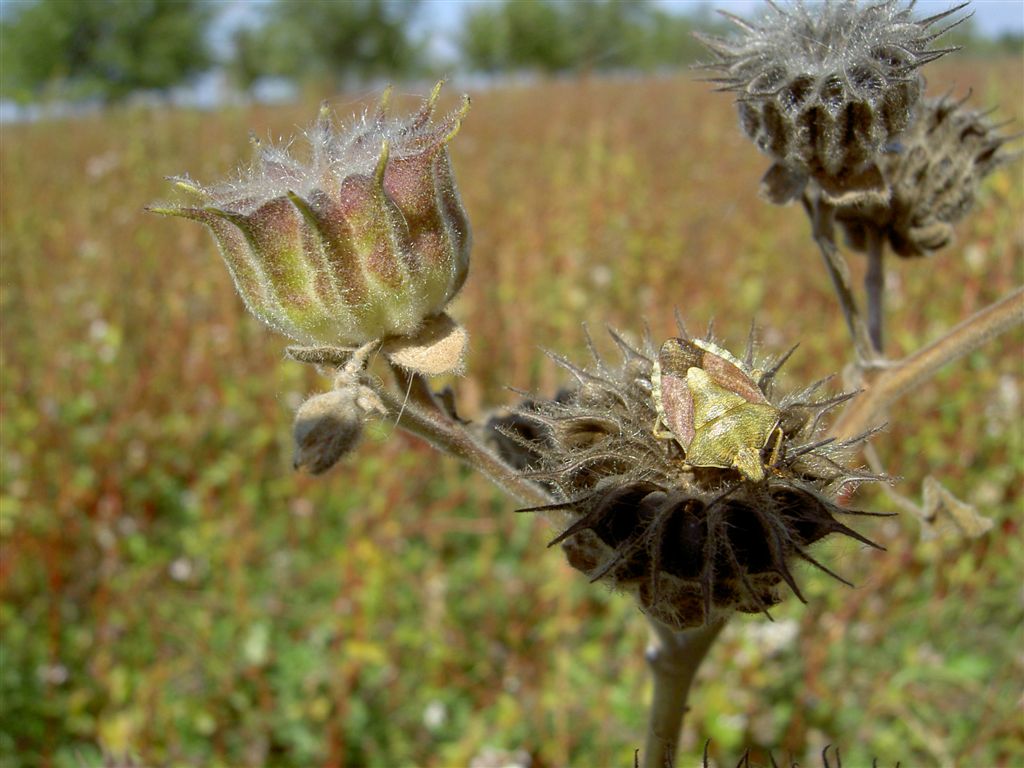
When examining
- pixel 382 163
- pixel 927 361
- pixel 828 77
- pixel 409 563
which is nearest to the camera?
pixel 382 163

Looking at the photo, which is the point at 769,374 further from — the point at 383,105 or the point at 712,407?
the point at 383,105

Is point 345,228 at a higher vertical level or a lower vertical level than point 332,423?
higher

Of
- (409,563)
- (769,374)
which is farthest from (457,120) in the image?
(409,563)

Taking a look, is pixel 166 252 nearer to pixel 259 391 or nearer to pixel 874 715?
pixel 259 391

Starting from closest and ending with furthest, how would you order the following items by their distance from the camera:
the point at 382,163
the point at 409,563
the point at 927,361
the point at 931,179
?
the point at 382,163, the point at 927,361, the point at 931,179, the point at 409,563

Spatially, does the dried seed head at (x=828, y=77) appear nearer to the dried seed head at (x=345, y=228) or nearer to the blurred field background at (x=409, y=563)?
the dried seed head at (x=345, y=228)

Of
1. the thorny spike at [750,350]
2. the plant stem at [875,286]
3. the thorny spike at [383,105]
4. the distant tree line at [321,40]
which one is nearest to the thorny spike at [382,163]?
the thorny spike at [383,105]
